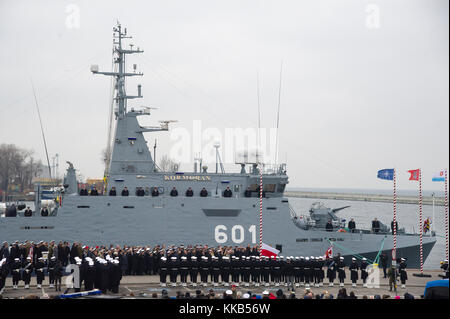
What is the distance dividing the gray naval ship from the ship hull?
4 centimetres

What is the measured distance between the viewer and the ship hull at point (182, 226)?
2198cm

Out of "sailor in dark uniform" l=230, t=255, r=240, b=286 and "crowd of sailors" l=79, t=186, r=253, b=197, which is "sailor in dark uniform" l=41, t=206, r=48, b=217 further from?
"sailor in dark uniform" l=230, t=255, r=240, b=286

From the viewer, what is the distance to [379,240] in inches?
949

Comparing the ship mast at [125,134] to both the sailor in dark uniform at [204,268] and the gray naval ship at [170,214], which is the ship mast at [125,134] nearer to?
the gray naval ship at [170,214]

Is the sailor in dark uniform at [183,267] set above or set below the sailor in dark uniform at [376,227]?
below

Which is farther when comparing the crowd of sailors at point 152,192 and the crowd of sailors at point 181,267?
the crowd of sailors at point 152,192

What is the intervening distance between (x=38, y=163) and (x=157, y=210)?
6654 cm

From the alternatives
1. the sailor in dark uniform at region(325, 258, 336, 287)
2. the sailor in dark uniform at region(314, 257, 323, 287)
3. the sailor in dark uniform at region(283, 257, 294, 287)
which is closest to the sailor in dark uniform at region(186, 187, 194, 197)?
the sailor in dark uniform at region(283, 257, 294, 287)

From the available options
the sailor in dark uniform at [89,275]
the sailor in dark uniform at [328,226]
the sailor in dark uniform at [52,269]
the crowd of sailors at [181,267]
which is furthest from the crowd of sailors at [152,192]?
the sailor in dark uniform at [89,275]

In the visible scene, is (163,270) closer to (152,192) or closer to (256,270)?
(256,270)

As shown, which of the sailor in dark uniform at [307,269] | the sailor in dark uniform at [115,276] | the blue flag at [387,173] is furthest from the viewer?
the blue flag at [387,173]

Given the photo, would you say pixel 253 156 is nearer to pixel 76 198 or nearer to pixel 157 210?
pixel 157 210

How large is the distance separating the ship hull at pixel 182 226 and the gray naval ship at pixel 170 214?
0.04 metres
